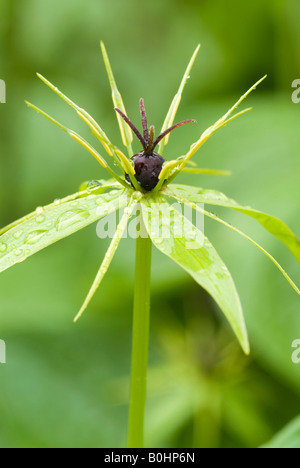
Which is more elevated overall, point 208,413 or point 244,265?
point 244,265

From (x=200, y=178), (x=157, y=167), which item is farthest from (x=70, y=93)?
(x=157, y=167)

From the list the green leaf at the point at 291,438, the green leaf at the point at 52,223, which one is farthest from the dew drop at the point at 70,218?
the green leaf at the point at 291,438

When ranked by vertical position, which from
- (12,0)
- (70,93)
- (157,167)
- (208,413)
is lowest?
(208,413)

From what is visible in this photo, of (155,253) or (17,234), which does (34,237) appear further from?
(155,253)

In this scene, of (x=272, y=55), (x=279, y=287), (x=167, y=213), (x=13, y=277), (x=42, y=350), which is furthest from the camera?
(x=272, y=55)

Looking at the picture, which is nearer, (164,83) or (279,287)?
(279,287)

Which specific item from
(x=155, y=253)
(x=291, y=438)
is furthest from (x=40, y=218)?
(x=155, y=253)

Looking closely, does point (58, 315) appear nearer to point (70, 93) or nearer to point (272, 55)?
point (70, 93)

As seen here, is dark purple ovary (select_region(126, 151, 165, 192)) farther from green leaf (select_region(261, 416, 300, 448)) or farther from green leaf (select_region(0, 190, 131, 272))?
green leaf (select_region(261, 416, 300, 448))
